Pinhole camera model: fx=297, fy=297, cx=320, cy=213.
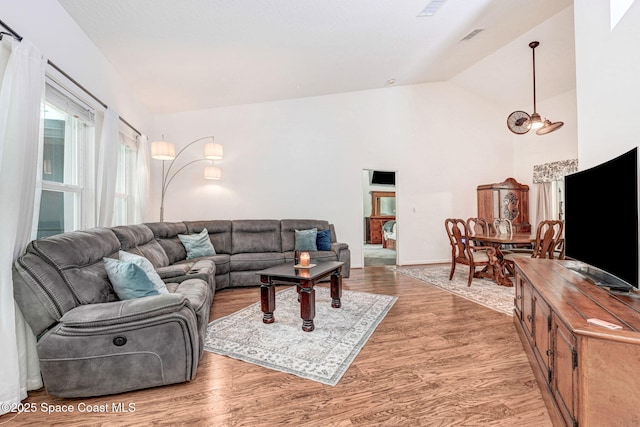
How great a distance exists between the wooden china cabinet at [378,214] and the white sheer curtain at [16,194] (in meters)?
8.76

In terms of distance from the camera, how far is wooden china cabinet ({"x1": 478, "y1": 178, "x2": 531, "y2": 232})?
5992mm

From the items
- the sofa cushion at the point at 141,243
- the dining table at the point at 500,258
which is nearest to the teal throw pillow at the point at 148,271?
the sofa cushion at the point at 141,243

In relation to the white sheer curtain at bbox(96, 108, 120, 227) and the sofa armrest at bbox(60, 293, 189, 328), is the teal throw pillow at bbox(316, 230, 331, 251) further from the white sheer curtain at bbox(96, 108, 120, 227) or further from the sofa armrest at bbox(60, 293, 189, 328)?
the sofa armrest at bbox(60, 293, 189, 328)

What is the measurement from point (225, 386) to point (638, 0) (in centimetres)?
330

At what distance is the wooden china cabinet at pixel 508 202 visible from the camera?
5.99m

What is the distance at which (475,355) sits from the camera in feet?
7.35

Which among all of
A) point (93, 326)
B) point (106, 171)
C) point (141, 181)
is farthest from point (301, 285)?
point (141, 181)

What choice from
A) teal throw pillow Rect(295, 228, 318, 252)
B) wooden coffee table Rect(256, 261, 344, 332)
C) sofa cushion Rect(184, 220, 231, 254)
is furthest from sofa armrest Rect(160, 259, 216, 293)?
teal throw pillow Rect(295, 228, 318, 252)

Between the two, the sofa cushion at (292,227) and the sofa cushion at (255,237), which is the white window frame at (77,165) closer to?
the sofa cushion at (255,237)

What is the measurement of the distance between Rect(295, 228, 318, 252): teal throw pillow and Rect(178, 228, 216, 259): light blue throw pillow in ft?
4.31

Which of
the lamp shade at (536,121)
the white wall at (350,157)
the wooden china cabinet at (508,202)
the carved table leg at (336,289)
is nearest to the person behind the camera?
the carved table leg at (336,289)

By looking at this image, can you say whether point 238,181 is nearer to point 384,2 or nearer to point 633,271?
point 384,2

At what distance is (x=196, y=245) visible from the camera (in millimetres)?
4367

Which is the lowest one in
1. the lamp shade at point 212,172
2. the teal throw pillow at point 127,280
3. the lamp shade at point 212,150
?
the teal throw pillow at point 127,280
